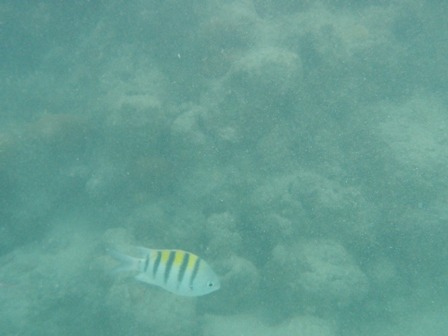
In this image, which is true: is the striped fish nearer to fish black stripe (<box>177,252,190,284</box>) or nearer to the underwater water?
fish black stripe (<box>177,252,190,284</box>)

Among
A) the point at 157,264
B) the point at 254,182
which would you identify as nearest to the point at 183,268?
the point at 157,264

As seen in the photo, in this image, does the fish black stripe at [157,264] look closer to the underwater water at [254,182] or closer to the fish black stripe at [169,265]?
the fish black stripe at [169,265]

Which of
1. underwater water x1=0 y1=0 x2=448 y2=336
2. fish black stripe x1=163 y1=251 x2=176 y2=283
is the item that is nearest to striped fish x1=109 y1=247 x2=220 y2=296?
fish black stripe x1=163 y1=251 x2=176 y2=283

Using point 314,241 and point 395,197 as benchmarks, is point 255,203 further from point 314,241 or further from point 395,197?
point 395,197

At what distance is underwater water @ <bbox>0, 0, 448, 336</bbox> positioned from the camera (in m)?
6.88

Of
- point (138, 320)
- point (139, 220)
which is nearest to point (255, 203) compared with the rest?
point (139, 220)

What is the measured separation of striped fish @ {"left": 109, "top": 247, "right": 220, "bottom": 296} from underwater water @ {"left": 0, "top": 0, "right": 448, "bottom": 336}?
284cm

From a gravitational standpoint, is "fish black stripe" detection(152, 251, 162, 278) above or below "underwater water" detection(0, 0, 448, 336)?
above

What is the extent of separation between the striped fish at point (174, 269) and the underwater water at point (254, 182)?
284 cm

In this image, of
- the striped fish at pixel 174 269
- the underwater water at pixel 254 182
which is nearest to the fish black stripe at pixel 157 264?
the striped fish at pixel 174 269

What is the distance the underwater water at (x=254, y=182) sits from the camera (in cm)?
688

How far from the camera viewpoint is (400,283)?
7.11 m

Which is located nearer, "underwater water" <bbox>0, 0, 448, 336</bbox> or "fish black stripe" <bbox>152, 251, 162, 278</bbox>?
"fish black stripe" <bbox>152, 251, 162, 278</bbox>

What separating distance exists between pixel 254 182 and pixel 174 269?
14.2 ft
